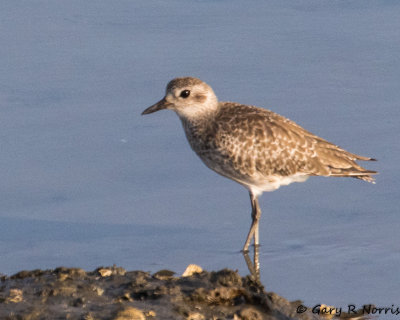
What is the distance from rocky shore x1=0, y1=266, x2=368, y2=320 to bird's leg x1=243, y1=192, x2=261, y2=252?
71.6 inches

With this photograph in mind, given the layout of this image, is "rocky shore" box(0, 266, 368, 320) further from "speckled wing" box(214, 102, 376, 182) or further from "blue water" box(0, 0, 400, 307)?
"speckled wing" box(214, 102, 376, 182)

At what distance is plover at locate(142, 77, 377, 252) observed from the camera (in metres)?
10.5

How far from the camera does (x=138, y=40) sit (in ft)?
45.0

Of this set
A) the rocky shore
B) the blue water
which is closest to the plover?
the blue water

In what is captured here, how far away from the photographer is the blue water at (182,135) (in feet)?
31.8

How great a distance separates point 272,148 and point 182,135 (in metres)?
1.70

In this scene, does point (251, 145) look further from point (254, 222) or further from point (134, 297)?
point (134, 297)

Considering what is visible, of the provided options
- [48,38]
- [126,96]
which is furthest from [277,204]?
[48,38]

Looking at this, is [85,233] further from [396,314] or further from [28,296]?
[396,314]

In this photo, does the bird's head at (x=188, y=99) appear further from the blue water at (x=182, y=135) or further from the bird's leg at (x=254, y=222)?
the bird's leg at (x=254, y=222)

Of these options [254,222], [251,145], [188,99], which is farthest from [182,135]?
[254,222]

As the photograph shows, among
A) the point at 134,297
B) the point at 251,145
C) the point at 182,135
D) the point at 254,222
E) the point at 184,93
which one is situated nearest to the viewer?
the point at 134,297

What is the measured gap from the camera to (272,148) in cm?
1057

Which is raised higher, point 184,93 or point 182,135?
point 184,93
